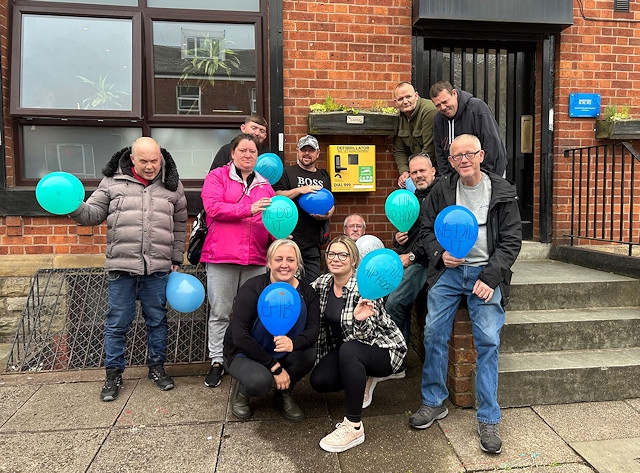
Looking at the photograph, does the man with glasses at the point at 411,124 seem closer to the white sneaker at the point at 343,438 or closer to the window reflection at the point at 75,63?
the white sneaker at the point at 343,438

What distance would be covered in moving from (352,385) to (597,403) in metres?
1.81

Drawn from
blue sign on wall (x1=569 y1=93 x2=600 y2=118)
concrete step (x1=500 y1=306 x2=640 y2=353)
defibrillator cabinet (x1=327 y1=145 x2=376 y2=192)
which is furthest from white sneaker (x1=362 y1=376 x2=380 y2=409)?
blue sign on wall (x1=569 y1=93 x2=600 y2=118)

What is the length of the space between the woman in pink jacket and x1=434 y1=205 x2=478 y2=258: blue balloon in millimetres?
1235

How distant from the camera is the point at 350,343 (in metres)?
2.87

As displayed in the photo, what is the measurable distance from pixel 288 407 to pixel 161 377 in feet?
3.68

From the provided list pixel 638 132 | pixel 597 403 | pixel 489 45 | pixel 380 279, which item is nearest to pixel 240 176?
pixel 380 279

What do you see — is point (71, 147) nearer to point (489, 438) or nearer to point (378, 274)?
point (378, 274)

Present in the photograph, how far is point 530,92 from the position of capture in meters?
5.20

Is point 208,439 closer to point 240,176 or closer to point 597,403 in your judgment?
point 240,176

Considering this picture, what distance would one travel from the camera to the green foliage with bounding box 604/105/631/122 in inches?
191

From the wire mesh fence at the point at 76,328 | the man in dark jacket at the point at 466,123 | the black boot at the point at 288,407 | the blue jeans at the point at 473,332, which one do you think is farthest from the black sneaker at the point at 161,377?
the man in dark jacket at the point at 466,123

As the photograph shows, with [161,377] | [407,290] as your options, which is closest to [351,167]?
[407,290]

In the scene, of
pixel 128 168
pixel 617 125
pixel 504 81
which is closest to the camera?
pixel 128 168

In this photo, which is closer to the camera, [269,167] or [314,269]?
[269,167]
